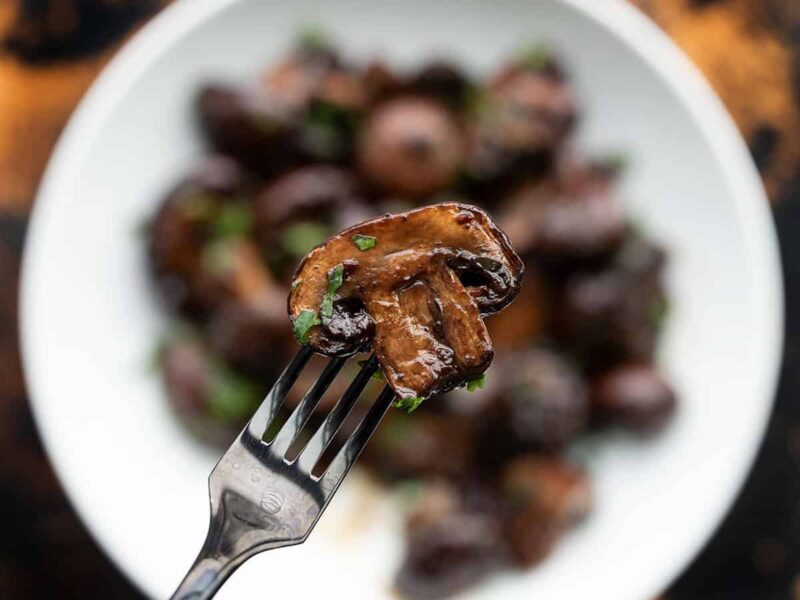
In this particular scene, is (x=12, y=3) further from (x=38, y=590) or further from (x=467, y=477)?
(x=467, y=477)

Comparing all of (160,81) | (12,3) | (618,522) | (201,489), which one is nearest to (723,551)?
(618,522)

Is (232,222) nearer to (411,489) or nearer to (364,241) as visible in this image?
(411,489)

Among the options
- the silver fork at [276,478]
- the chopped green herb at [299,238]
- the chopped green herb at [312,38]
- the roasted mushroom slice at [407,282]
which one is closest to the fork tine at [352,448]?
the silver fork at [276,478]

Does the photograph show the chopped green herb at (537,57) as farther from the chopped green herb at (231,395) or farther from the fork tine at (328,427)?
the fork tine at (328,427)

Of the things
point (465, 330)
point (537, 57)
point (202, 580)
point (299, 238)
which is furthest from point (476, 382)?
point (537, 57)

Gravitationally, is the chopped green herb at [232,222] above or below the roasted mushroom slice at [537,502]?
above

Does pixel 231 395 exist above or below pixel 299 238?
below
